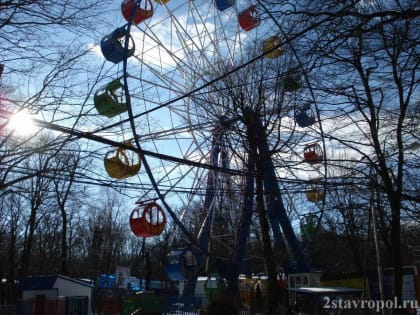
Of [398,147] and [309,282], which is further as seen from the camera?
[309,282]

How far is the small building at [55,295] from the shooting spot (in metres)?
17.8

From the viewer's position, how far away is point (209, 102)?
16.5m

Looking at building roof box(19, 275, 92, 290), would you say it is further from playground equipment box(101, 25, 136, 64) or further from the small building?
playground equipment box(101, 25, 136, 64)

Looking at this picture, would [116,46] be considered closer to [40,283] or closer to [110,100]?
[110,100]

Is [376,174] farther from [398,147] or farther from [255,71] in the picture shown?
[255,71]

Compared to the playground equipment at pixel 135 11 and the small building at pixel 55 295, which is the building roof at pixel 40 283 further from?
the playground equipment at pixel 135 11

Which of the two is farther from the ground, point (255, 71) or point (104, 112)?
point (255, 71)

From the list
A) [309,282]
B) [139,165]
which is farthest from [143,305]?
[309,282]

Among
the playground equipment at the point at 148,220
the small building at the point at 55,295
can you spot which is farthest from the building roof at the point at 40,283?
the playground equipment at the point at 148,220

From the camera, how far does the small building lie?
1783 cm

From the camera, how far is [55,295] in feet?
64.7

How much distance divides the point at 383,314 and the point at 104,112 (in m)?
9.01

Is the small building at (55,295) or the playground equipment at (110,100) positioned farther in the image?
the small building at (55,295)

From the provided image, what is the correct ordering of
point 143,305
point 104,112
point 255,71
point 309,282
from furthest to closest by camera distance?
1. point 309,282
2. point 143,305
3. point 255,71
4. point 104,112
